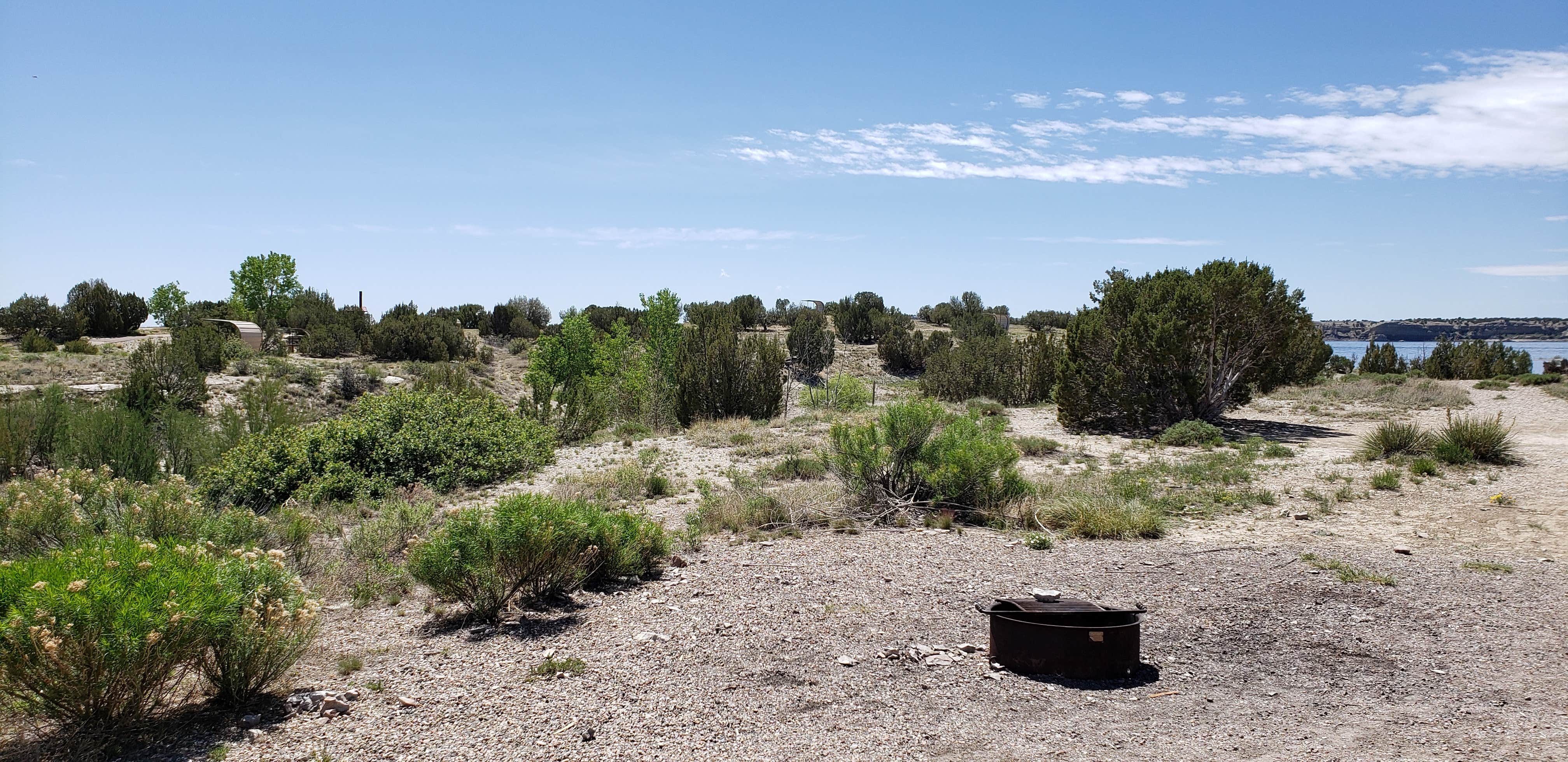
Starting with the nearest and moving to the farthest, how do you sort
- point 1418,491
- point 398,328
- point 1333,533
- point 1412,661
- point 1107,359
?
point 1412,661 < point 1333,533 < point 1418,491 < point 1107,359 < point 398,328

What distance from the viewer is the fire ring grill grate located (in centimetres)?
487

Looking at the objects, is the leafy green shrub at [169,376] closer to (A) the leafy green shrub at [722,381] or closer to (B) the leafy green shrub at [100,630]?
(A) the leafy green shrub at [722,381]

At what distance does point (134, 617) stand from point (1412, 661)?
22.3 ft

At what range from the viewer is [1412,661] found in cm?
503

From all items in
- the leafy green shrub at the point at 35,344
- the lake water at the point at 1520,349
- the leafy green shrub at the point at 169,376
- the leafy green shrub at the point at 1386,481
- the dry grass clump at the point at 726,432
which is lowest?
the dry grass clump at the point at 726,432

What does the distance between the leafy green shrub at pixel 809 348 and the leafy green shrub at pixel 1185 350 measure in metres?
18.1

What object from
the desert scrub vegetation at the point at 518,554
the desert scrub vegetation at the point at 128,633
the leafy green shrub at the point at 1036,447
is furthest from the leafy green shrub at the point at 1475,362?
the desert scrub vegetation at the point at 128,633

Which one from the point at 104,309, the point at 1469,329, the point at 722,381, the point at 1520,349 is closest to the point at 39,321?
the point at 104,309

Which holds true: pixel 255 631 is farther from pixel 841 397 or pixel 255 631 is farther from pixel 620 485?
pixel 841 397

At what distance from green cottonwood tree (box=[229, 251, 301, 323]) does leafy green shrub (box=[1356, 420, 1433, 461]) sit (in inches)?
1605

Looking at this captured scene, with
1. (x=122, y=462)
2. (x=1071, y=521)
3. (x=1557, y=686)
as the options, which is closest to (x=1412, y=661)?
(x=1557, y=686)

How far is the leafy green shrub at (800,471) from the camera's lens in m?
12.0

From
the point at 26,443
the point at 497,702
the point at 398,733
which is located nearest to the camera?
the point at 398,733

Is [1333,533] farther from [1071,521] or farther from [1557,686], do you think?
[1557,686]
